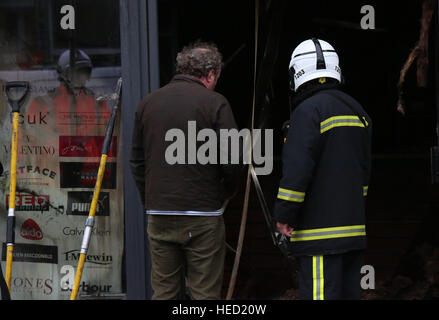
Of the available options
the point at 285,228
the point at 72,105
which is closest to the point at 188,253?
the point at 285,228

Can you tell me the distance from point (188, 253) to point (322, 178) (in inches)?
32.8

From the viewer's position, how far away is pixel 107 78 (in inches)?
162

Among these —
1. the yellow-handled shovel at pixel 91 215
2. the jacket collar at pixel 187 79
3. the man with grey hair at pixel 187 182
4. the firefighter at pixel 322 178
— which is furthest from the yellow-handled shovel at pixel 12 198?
the firefighter at pixel 322 178

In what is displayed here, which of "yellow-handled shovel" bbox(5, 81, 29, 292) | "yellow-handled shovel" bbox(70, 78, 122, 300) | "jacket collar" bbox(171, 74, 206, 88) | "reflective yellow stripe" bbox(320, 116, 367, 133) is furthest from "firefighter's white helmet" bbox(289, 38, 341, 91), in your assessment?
"yellow-handled shovel" bbox(5, 81, 29, 292)

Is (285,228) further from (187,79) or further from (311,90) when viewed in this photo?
(187,79)

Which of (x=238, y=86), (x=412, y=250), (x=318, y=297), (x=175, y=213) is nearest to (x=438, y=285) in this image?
(x=412, y=250)

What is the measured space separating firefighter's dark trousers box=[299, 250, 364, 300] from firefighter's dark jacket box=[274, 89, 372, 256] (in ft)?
0.17

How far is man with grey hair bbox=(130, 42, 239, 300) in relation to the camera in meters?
3.34

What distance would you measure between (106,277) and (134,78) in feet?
4.22

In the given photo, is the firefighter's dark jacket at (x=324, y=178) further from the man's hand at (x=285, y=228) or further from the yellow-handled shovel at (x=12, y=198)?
the yellow-handled shovel at (x=12, y=198)

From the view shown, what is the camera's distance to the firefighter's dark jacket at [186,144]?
3322mm

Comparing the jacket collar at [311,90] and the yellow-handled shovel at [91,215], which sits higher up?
the jacket collar at [311,90]

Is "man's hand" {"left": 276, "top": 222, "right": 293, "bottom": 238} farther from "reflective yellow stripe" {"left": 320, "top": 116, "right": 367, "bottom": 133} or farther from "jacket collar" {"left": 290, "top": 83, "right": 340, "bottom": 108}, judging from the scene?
"jacket collar" {"left": 290, "top": 83, "right": 340, "bottom": 108}

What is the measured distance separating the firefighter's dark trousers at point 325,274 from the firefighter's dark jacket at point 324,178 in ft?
0.17
